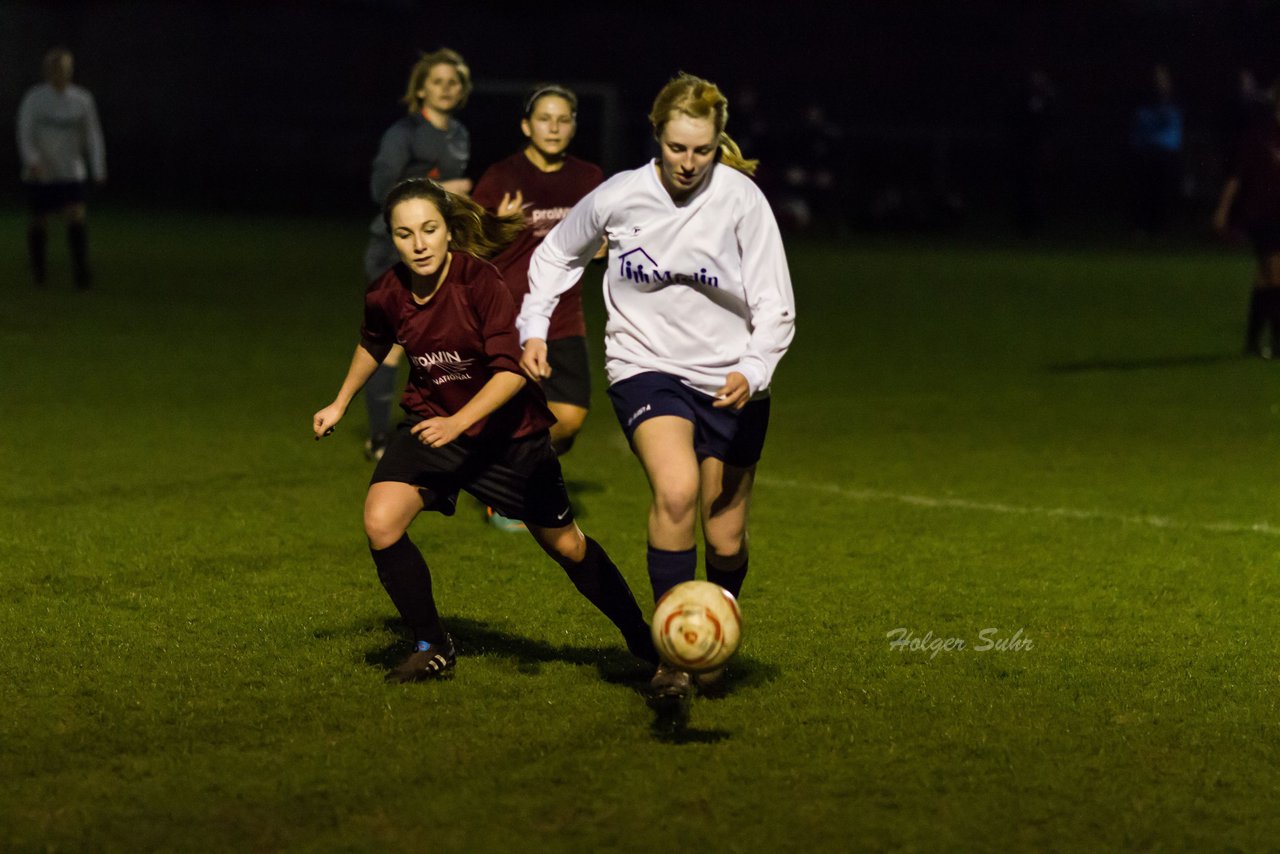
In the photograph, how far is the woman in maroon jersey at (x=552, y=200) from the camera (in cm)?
775

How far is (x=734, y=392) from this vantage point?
16.9 feet

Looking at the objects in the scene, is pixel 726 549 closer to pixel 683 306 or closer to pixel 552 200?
pixel 683 306

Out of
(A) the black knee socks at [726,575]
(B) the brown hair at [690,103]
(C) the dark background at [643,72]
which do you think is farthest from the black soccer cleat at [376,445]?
(C) the dark background at [643,72]

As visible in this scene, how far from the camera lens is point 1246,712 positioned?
539cm

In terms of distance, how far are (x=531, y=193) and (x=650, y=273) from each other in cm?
256

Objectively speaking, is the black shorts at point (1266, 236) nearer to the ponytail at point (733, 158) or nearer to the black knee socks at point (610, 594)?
the ponytail at point (733, 158)

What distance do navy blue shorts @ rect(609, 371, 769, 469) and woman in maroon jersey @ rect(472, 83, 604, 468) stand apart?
6.76ft

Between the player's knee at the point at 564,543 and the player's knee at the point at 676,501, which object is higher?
the player's knee at the point at 676,501

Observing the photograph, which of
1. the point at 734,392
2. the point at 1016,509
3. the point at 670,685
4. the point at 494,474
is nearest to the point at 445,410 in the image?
the point at 494,474

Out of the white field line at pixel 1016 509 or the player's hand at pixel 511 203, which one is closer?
the player's hand at pixel 511 203

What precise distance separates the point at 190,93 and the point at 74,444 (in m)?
27.7

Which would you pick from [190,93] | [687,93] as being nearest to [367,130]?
[190,93]

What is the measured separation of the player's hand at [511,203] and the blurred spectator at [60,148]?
11.3m

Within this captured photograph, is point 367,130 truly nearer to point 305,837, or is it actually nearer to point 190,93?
point 190,93
